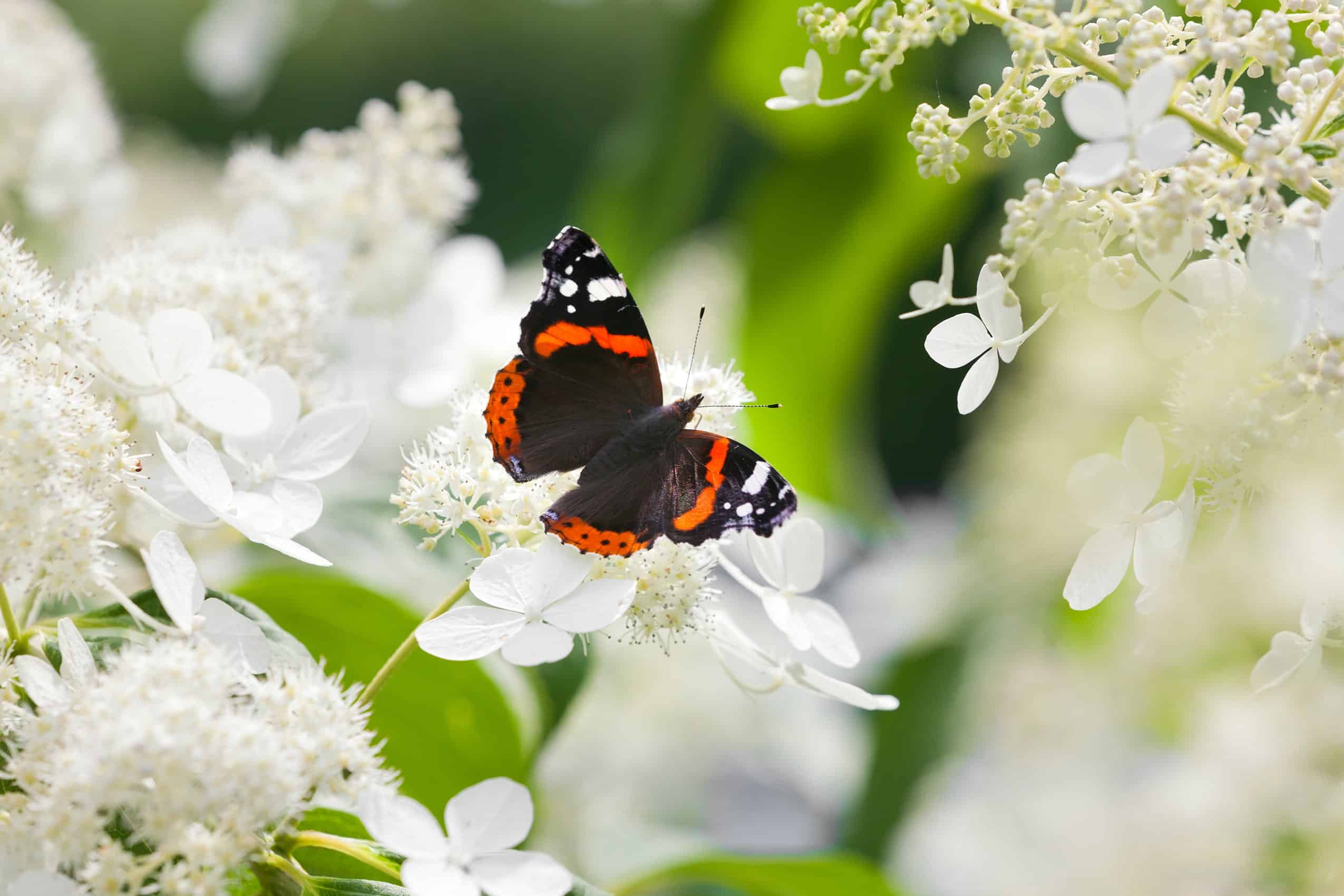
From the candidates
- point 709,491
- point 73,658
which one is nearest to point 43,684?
point 73,658

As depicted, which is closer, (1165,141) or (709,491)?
(1165,141)

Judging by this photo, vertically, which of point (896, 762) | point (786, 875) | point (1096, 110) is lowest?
point (896, 762)

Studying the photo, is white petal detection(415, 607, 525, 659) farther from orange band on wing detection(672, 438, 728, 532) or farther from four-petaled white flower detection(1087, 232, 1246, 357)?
four-petaled white flower detection(1087, 232, 1246, 357)

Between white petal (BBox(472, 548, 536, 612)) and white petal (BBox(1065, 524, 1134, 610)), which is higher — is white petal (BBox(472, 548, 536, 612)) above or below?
above

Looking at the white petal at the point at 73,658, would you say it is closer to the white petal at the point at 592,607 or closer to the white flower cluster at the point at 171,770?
the white flower cluster at the point at 171,770

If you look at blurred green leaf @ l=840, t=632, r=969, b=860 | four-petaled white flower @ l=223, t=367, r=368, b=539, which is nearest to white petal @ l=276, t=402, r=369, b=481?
four-petaled white flower @ l=223, t=367, r=368, b=539

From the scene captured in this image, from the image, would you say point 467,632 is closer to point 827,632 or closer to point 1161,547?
point 827,632

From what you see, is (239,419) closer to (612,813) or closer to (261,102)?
(612,813)

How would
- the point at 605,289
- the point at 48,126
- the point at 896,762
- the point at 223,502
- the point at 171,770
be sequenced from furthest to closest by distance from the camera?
the point at 896,762 < the point at 48,126 < the point at 605,289 < the point at 223,502 < the point at 171,770
